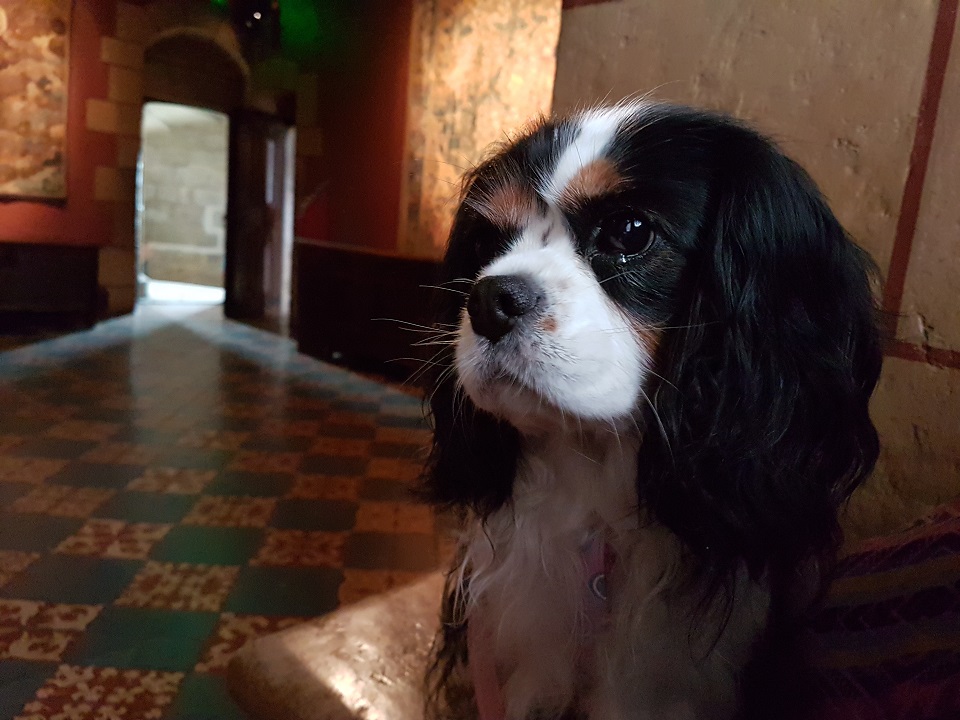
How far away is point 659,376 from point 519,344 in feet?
0.50

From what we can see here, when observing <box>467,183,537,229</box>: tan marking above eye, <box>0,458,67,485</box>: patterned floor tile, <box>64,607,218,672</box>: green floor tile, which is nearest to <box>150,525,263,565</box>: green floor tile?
<box>64,607,218,672</box>: green floor tile

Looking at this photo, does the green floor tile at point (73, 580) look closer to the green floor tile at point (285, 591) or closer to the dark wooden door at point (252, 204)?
the green floor tile at point (285, 591)

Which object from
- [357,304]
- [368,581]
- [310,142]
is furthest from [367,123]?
[368,581]

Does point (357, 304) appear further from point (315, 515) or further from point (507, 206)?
point (507, 206)

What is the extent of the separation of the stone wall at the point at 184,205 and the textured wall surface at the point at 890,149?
834cm

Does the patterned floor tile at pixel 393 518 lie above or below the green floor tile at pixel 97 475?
below

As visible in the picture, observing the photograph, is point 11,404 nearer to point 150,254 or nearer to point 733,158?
point 733,158

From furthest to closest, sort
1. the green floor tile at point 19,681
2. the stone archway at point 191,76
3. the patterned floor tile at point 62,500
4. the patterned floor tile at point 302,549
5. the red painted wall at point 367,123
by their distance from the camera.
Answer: the stone archway at point 191,76
the red painted wall at point 367,123
the patterned floor tile at point 62,500
the patterned floor tile at point 302,549
the green floor tile at point 19,681

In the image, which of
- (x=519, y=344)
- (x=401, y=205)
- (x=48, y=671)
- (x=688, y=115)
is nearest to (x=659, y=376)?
(x=519, y=344)

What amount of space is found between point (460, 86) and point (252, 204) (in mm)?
2685

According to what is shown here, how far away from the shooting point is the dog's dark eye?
0.72 m

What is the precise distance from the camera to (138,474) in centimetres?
243

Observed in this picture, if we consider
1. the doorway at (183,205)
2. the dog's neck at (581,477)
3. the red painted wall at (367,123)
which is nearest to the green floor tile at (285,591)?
the dog's neck at (581,477)

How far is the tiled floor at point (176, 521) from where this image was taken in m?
1.44
